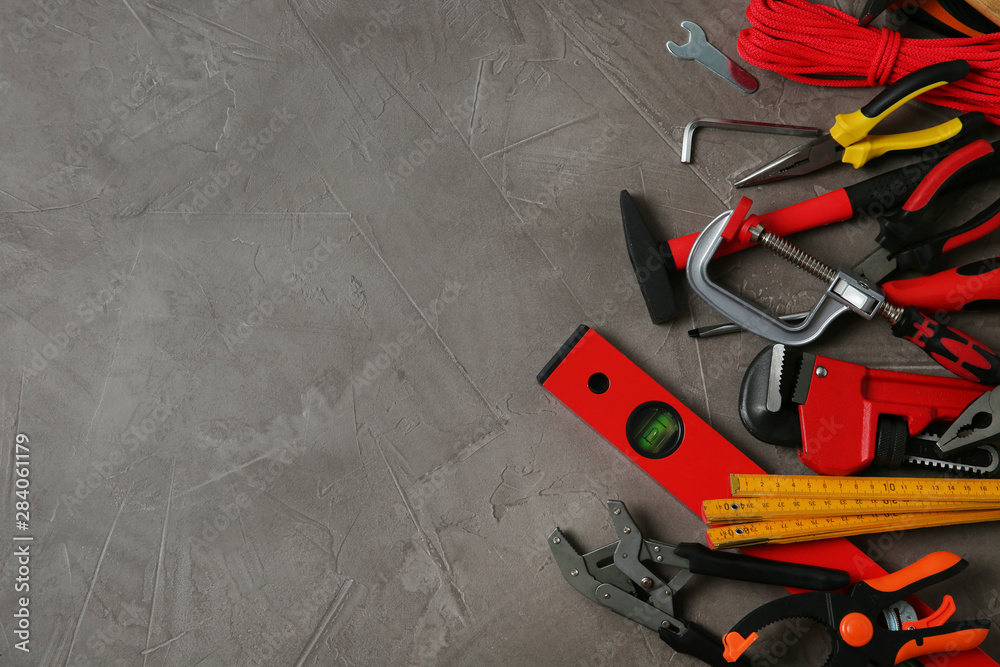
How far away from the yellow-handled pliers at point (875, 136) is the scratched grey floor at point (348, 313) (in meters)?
0.09

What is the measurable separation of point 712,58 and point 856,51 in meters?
0.41

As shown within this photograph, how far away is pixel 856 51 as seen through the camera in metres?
2.00

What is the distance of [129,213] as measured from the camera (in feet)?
7.31

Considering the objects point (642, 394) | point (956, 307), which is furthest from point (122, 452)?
point (956, 307)

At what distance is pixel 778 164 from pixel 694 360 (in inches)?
25.6

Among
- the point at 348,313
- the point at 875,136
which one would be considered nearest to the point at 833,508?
the point at 875,136

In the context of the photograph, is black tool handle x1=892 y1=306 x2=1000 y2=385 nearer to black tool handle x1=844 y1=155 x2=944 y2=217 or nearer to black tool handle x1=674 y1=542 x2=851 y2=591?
black tool handle x1=844 y1=155 x2=944 y2=217

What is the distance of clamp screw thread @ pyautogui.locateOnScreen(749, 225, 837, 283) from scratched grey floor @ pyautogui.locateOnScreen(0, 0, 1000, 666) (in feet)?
0.49

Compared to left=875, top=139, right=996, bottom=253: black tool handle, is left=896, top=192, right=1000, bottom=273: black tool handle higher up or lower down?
lower down

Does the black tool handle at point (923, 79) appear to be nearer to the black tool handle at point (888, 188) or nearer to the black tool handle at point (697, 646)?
the black tool handle at point (888, 188)

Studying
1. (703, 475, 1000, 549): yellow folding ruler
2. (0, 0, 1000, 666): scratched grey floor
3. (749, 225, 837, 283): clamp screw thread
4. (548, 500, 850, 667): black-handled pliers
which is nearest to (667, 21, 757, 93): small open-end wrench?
(0, 0, 1000, 666): scratched grey floor

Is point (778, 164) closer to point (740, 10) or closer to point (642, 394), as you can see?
point (740, 10)

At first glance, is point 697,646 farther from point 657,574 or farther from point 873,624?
point 873,624

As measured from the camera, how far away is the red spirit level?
196 centimetres
